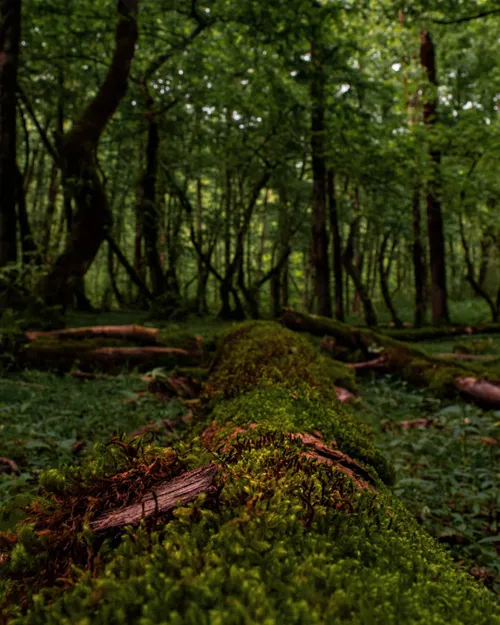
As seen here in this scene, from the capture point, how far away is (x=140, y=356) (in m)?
7.22

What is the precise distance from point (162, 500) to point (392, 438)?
4.14 m

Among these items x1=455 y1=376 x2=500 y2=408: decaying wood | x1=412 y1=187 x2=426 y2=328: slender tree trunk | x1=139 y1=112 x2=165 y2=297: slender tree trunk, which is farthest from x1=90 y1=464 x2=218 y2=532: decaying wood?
x1=412 y1=187 x2=426 y2=328: slender tree trunk

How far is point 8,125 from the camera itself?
26.7ft

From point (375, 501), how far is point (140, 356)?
6093 millimetres

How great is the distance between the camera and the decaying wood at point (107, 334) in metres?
7.42

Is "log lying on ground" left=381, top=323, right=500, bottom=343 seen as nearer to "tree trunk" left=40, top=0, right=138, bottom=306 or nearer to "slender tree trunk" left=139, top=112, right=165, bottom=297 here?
"slender tree trunk" left=139, top=112, right=165, bottom=297

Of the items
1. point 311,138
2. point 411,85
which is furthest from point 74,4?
point 411,85

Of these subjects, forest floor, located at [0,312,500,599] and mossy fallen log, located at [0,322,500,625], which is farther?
forest floor, located at [0,312,500,599]

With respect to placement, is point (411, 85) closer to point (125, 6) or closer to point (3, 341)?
point (125, 6)

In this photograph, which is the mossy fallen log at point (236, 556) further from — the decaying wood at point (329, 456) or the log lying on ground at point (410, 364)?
the log lying on ground at point (410, 364)

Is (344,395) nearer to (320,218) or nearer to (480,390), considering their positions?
(480,390)

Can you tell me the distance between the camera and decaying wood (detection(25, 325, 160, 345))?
292 inches

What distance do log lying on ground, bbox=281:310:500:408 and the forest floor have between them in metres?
0.22

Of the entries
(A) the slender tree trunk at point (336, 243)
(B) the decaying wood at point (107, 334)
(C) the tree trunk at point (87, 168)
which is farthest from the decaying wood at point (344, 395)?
(A) the slender tree trunk at point (336, 243)
